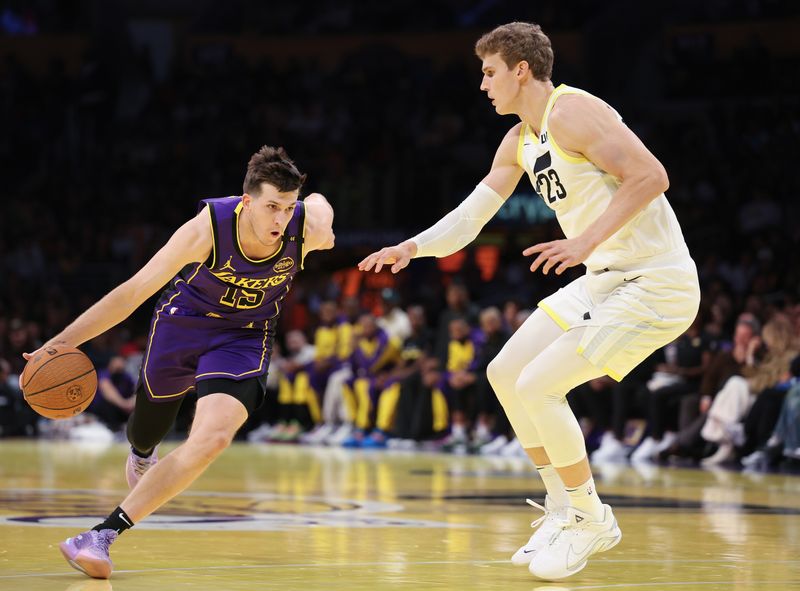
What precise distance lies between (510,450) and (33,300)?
9.43 m

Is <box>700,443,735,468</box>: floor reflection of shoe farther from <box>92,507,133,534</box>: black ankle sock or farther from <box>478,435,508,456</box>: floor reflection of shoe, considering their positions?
<box>92,507,133,534</box>: black ankle sock

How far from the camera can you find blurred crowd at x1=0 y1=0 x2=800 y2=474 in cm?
1388

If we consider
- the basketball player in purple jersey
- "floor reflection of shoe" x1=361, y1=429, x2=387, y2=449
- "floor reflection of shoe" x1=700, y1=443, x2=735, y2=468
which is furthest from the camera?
"floor reflection of shoe" x1=361, y1=429, x2=387, y2=449

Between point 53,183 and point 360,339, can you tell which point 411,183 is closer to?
point 360,339

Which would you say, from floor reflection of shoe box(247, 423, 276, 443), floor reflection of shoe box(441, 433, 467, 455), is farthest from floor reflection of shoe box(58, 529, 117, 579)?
floor reflection of shoe box(247, 423, 276, 443)

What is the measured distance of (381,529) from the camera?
702cm

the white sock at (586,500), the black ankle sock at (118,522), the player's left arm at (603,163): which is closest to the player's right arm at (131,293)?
the black ankle sock at (118,522)

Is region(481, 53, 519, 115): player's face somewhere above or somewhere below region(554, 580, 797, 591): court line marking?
above

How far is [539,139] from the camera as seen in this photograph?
5691 mm

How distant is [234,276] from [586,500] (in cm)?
184

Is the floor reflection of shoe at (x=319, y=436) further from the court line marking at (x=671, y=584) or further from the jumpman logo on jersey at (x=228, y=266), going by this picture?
the court line marking at (x=671, y=584)

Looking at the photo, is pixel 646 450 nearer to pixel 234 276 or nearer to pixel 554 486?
pixel 554 486

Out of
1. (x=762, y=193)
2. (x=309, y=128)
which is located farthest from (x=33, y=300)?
(x=762, y=193)

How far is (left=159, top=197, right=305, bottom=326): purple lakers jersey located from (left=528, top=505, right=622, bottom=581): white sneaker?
A: 1674mm
